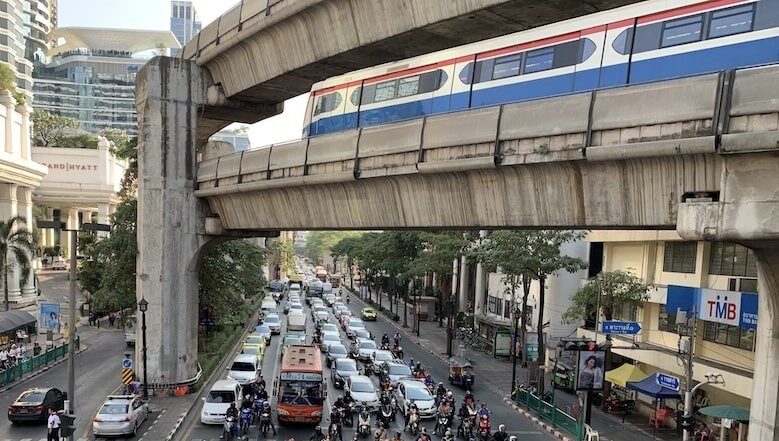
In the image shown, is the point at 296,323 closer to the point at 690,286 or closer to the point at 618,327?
the point at 690,286

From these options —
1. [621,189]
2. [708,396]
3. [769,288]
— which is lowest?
[708,396]

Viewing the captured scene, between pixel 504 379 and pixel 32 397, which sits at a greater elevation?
pixel 32 397

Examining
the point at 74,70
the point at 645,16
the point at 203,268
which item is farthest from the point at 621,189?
the point at 74,70

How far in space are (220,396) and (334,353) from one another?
40.5ft

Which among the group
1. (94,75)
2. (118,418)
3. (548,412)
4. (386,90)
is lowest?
(548,412)

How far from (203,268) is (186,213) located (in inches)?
332

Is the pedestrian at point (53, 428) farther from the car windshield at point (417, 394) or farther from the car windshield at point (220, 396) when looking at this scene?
the car windshield at point (417, 394)

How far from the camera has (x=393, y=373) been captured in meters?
28.0

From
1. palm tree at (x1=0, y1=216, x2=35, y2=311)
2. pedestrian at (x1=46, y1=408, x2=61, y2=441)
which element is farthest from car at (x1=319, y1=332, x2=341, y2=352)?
palm tree at (x1=0, y1=216, x2=35, y2=311)

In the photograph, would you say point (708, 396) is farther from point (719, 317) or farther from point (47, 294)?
point (47, 294)

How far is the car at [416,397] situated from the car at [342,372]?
3412mm

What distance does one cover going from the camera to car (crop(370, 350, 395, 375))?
30420mm

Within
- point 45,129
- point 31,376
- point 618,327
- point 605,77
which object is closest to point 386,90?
point 605,77

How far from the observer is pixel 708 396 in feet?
73.9
